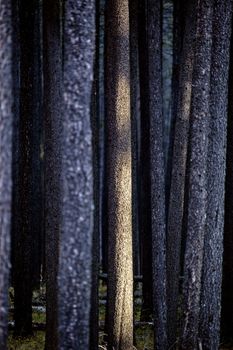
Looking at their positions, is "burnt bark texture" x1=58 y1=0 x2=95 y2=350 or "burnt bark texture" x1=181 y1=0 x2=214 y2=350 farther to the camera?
"burnt bark texture" x1=181 y1=0 x2=214 y2=350

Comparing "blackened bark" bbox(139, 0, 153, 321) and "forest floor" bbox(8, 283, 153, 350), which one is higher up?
"blackened bark" bbox(139, 0, 153, 321)

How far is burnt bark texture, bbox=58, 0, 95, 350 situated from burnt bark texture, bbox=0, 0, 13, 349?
0.66m

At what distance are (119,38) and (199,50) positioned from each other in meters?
1.39

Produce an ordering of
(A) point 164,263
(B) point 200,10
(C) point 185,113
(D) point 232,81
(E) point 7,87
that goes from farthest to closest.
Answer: (D) point 232,81
(C) point 185,113
(A) point 164,263
(B) point 200,10
(E) point 7,87

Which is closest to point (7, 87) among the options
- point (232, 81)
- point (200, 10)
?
point (200, 10)

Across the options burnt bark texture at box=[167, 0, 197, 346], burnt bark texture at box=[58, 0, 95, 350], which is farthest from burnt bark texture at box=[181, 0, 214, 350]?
burnt bark texture at box=[58, 0, 95, 350]

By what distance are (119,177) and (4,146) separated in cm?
286

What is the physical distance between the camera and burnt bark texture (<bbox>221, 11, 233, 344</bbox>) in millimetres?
10367

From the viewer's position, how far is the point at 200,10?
24.4ft

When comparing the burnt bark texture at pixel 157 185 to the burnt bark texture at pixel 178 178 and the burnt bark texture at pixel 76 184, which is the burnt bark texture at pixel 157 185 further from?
the burnt bark texture at pixel 76 184

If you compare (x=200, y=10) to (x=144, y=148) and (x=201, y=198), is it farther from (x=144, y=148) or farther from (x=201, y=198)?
(x=144, y=148)

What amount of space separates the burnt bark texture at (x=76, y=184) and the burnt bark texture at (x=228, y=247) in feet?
18.0

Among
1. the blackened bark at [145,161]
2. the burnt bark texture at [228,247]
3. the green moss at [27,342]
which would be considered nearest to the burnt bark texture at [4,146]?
the green moss at [27,342]

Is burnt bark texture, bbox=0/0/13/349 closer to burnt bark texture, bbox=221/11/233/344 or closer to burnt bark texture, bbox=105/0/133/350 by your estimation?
burnt bark texture, bbox=105/0/133/350
